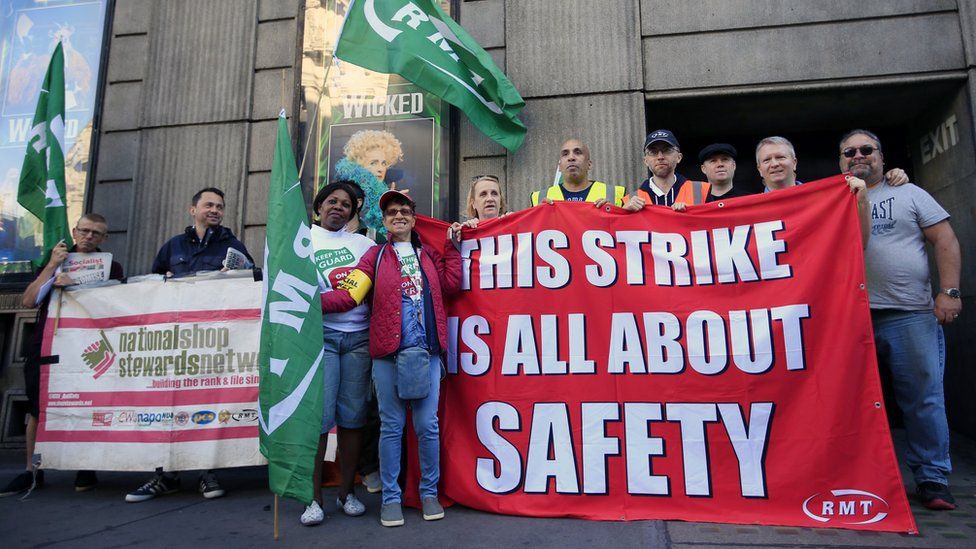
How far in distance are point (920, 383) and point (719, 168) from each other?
5.68 feet

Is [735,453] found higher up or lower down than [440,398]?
lower down

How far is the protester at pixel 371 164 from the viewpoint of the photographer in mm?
5859

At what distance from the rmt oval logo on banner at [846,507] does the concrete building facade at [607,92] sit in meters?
3.10

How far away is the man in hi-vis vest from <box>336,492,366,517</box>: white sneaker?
230 cm

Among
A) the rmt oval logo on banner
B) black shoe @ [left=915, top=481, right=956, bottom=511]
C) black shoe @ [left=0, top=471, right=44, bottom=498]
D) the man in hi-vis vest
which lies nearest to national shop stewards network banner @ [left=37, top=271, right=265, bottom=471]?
black shoe @ [left=0, top=471, right=44, bottom=498]

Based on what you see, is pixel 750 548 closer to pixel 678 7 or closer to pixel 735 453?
pixel 735 453

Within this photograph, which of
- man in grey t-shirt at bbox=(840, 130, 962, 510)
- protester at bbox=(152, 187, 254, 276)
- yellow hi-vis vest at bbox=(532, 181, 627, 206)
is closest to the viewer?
man in grey t-shirt at bbox=(840, 130, 962, 510)

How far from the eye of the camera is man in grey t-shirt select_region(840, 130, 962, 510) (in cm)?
340

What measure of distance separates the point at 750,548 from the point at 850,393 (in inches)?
40.7

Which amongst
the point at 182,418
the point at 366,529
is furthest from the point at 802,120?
the point at 182,418

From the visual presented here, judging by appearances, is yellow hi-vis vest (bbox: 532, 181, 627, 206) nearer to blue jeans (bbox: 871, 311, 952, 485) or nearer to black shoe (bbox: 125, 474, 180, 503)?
blue jeans (bbox: 871, 311, 952, 485)

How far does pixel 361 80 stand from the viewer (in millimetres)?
6121

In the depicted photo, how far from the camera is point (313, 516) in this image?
10.9 feet

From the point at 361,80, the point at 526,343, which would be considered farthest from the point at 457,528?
the point at 361,80
